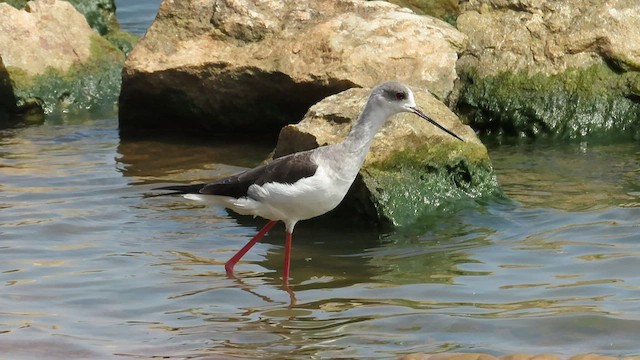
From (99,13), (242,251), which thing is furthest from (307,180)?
(99,13)

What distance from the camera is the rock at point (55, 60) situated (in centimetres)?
1208

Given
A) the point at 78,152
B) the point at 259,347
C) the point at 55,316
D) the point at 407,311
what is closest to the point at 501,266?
the point at 407,311

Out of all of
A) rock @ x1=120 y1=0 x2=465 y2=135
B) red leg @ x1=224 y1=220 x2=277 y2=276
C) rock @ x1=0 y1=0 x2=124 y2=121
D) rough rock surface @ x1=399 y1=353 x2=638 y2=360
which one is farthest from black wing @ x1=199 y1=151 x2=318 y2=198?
rock @ x1=0 y1=0 x2=124 y2=121

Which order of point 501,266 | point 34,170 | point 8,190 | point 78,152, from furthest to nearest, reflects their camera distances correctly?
point 78,152
point 34,170
point 8,190
point 501,266

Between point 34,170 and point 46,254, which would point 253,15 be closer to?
point 34,170

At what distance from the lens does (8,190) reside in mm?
9383

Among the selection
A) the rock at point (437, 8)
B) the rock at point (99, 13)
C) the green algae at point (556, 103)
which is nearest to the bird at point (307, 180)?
the green algae at point (556, 103)

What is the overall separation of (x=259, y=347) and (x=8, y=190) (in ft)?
13.6

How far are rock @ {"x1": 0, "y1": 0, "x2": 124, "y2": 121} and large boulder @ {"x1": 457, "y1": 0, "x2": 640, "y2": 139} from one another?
4.32 metres

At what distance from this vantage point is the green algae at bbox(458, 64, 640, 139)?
10148 mm

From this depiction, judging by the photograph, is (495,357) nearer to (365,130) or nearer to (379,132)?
(365,130)

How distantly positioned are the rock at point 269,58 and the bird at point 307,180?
2.51 meters

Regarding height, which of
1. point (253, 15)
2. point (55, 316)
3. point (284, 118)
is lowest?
point (55, 316)

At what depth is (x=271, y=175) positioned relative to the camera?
723 cm
